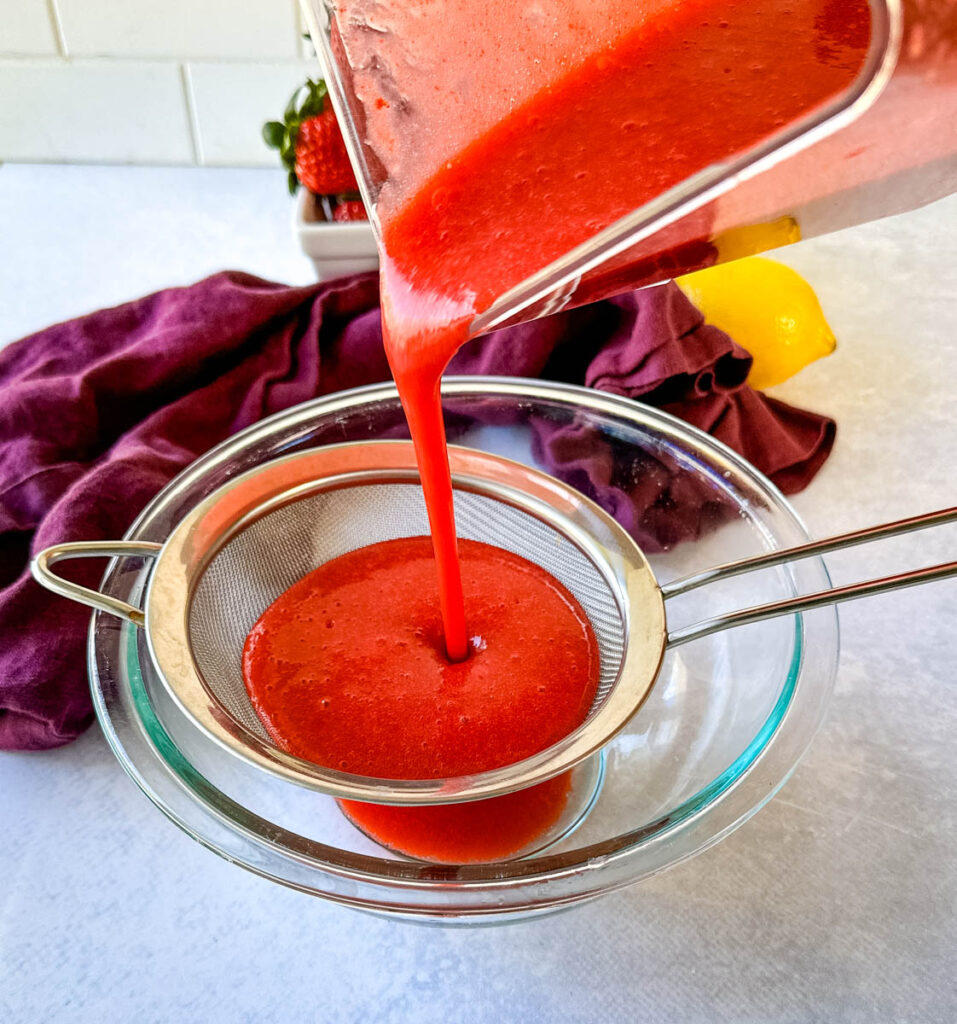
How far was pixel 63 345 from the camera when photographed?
109 centimetres

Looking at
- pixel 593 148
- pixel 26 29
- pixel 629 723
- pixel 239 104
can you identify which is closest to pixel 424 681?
pixel 629 723

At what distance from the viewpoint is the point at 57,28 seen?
1.54 m

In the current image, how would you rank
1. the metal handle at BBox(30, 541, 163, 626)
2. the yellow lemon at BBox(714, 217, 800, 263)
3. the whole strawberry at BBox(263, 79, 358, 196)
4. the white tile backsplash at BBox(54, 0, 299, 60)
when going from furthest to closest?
the white tile backsplash at BBox(54, 0, 299, 60) → the whole strawberry at BBox(263, 79, 358, 196) → the metal handle at BBox(30, 541, 163, 626) → the yellow lemon at BBox(714, 217, 800, 263)

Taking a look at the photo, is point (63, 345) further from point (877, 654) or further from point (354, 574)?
Answer: point (877, 654)

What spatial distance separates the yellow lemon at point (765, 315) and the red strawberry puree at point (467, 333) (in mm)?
378

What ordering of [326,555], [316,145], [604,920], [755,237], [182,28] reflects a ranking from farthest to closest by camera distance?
[182,28] < [316,145] < [326,555] < [604,920] < [755,237]

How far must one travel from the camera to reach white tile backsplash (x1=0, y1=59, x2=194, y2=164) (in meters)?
1.58

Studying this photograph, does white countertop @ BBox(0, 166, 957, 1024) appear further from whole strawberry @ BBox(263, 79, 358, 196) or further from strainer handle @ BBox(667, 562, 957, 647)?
whole strawberry @ BBox(263, 79, 358, 196)

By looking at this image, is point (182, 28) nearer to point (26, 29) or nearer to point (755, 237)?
point (26, 29)

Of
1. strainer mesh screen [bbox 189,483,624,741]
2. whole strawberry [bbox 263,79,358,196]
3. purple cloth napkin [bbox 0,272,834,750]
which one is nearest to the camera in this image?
strainer mesh screen [bbox 189,483,624,741]

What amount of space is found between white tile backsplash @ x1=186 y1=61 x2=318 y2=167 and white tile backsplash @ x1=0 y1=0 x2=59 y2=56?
0.21m

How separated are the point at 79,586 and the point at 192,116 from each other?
45.8 inches

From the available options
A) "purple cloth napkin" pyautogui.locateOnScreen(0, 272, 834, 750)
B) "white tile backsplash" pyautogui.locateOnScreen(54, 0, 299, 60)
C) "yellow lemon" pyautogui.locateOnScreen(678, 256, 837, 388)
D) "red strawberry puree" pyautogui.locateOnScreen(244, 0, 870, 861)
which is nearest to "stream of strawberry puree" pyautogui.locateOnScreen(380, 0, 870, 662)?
"red strawberry puree" pyautogui.locateOnScreen(244, 0, 870, 861)

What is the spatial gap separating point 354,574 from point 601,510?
0.21 meters
